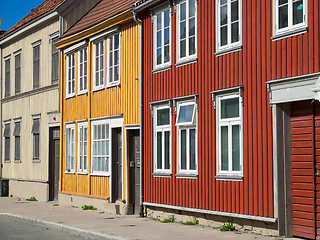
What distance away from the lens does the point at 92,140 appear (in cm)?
2155

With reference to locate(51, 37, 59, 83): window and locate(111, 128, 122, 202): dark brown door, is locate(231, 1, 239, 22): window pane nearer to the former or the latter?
locate(111, 128, 122, 202): dark brown door

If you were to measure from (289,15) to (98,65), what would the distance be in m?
10.1

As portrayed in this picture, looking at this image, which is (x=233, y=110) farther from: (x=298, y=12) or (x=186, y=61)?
(x=298, y=12)

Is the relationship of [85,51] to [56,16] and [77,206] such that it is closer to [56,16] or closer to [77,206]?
[56,16]

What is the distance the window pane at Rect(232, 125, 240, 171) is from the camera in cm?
1364

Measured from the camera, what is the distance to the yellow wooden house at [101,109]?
1886 centimetres

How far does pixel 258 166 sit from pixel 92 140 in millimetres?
9601

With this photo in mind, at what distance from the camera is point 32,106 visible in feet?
89.4

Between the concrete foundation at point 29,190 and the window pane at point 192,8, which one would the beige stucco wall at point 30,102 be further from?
the window pane at point 192,8

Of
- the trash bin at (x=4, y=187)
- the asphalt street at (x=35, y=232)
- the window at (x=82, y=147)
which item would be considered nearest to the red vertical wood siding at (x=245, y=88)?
the asphalt street at (x=35, y=232)

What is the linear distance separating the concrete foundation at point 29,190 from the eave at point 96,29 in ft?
17.9

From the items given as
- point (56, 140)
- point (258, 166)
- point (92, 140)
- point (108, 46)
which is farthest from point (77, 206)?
point (258, 166)

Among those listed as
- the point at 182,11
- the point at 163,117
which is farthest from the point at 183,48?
the point at 163,117

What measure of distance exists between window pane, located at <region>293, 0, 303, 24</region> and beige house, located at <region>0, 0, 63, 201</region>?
14095 mm
